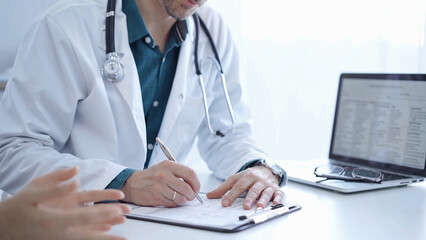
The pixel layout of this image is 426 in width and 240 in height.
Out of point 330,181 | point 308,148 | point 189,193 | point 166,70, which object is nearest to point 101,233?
point 189,193

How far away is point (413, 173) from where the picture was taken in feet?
3.97

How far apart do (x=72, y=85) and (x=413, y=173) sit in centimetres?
86

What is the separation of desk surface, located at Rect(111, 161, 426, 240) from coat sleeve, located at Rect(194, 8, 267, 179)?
264mm

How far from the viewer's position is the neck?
1311mm

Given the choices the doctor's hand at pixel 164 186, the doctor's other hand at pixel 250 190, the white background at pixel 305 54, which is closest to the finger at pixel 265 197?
the doctor's other hand at pixel 250 190

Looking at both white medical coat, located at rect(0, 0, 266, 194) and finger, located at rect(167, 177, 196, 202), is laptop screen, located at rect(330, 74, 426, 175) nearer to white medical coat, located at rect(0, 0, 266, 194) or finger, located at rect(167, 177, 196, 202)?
white medical coat, located at rect(0, 0, 266, 194)

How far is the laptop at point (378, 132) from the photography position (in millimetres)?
1208

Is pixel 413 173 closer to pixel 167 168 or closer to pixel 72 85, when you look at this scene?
pixel 167 168

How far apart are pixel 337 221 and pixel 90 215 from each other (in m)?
0.45

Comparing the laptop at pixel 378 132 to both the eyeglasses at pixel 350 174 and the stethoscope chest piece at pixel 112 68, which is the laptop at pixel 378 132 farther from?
the stethoscope chest piece at pixel 112 68

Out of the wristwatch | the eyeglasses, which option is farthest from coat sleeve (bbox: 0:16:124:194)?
the eyeglasses

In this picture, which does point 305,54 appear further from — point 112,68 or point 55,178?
point 55,178

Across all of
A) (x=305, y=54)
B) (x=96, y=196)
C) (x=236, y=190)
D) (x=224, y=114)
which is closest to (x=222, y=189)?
(x=236, y=190)

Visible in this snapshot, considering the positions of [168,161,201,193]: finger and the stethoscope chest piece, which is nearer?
[168,161,201,193]: finger
